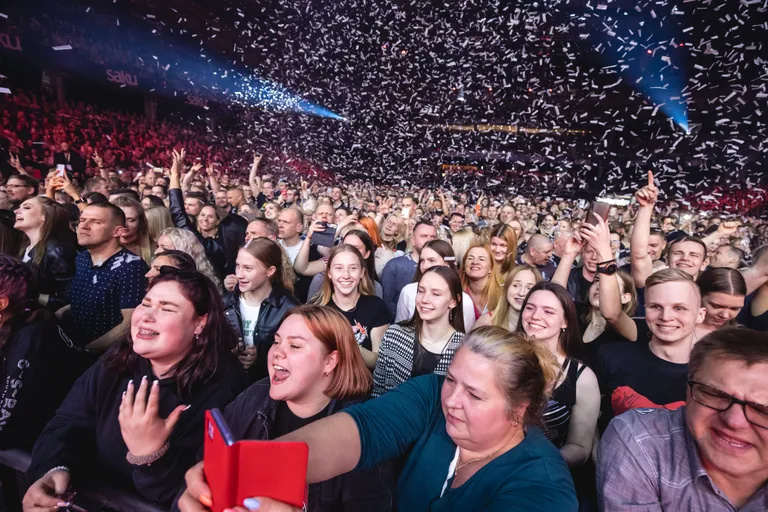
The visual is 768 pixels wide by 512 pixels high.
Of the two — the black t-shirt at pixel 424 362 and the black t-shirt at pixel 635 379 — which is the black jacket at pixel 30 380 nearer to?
the black t-shirt at pixel 424 362

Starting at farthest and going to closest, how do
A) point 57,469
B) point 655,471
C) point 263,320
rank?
point 263,320, point 57,469, point 655,471

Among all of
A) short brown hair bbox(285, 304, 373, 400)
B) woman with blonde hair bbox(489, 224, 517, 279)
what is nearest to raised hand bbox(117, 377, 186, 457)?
short brown hair bbox(285, 304, 373, 400)

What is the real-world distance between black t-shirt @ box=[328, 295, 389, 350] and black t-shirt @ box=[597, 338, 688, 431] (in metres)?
1.41

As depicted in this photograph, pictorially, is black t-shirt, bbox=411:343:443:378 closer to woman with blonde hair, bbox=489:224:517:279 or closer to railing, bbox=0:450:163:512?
railing, bbox=0:450:163:512

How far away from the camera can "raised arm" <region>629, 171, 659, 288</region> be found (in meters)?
2.98

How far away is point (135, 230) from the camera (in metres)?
3.65

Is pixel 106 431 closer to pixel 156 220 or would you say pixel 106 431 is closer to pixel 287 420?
pixel 287 420

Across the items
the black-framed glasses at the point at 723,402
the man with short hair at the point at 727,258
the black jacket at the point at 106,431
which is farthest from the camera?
the man with short hair at the point at 727,258

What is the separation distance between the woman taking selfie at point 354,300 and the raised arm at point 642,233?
188 centimetres

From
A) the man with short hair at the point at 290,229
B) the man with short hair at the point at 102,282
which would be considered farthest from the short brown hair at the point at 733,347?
the man with short hair at the point at 290,229

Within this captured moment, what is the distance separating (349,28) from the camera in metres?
19.2

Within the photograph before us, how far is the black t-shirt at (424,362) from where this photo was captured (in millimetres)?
2434

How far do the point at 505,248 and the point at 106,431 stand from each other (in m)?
3.52

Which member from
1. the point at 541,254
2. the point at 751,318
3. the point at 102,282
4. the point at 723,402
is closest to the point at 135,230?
the point at 102,282
